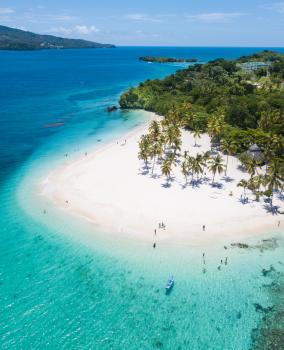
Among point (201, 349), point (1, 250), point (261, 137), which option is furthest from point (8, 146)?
point (201, 349)

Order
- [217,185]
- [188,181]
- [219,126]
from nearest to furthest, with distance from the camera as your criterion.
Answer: [217,185]
[188,181]
[219,126]

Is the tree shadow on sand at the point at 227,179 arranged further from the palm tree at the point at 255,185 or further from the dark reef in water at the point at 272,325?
the dark reef in water at the point at 272,325

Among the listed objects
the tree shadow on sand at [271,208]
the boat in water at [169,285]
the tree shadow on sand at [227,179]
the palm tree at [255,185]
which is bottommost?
the boat in water at [169,285]

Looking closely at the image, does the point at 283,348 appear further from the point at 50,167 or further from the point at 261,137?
the point at 50,167

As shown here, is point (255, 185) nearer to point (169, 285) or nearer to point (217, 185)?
point (217, 185)

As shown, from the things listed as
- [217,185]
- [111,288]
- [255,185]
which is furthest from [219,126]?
[111,288]

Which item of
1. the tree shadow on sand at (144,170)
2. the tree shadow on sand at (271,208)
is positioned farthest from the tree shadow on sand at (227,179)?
the tree shadow on sand at (144,170)
